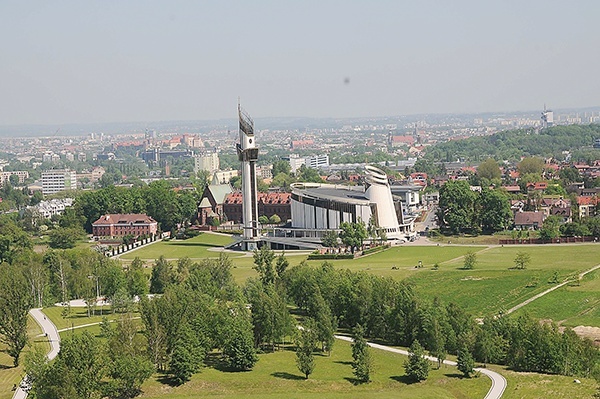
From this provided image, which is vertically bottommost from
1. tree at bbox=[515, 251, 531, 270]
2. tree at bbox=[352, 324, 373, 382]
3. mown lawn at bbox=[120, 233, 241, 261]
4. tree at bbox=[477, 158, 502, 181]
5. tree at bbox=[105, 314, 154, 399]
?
mown lawn at bbox=[120, 233, 241, 261]

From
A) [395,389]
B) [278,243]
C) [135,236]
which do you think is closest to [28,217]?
[135,236]

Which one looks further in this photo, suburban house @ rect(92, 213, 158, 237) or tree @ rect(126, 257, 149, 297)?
suburban house @ rect(92, 213, 158, 237)

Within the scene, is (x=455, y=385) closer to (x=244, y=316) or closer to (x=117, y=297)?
(x=244, y=316)

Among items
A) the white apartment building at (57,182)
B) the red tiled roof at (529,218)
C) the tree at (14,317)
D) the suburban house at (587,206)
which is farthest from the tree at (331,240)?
the white apartment building at (57,182)

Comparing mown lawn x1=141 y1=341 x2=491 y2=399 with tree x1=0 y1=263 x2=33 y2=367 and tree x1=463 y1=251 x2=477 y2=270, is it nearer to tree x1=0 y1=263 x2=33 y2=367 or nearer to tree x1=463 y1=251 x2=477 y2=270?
tree x1=0 y1=263 x2=33 y2=367

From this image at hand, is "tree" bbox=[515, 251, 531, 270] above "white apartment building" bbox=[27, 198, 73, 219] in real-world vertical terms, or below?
A: above

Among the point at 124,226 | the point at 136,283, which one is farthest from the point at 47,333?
the point at 124,226

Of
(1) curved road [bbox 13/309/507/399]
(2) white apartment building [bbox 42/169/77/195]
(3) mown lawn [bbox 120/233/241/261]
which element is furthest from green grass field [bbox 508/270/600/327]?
(2) white apartment building [bbox 42/169/77/195]
